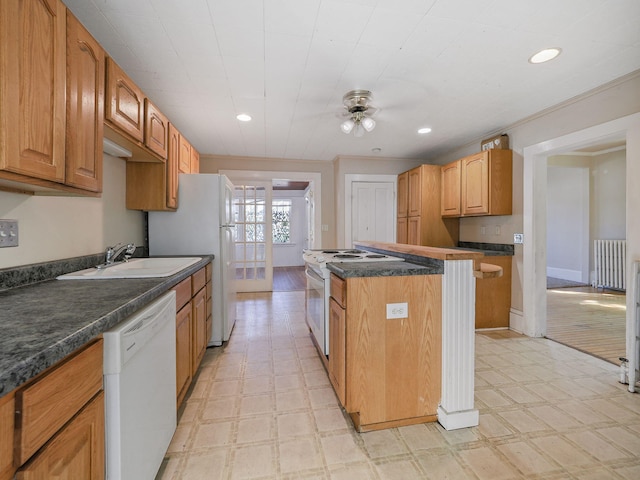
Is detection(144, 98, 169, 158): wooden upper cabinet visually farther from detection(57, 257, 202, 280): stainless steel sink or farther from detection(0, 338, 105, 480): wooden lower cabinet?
detection(0, 338, 105, 480): wooden lower cabinet

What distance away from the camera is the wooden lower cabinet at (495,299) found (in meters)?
3.25

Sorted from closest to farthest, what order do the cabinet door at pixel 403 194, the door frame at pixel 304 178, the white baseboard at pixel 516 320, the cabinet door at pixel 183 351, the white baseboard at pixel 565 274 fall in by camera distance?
the cabinet door at pixel 183 351 → the white baseboard at pixel 516 320 → the cabinet door at pixel 403 194 → the door frame at pixel 304 178 → the white baseboard at pixel 565 274

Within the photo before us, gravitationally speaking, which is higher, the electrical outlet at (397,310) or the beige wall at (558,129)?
the beige wall at (558,129)

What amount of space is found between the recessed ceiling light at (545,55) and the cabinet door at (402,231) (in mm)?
2749

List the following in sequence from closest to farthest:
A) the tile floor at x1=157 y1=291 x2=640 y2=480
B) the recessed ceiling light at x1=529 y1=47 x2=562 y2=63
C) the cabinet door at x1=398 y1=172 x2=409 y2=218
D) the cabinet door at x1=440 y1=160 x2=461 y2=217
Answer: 1. the tile floor at x1=157 y1=291 x2=640 y2=480
2. the recessed ceiling light at x1=529 y1=47 x2=562 y2=63
3. the cabinet door at x1=440 y1=160 x2=461 y2=217
4. the cabinet door at x1=398 y1=172 x2=409 y2=218

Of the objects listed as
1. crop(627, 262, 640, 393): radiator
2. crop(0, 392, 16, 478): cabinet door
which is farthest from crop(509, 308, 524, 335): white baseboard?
crop(0, 392, 16, 478): cabinet door

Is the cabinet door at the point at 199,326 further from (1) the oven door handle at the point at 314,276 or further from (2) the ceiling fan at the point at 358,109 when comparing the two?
(2) the ceiling fan at the point at 358,109

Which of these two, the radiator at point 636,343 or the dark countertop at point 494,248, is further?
the dark countertop at point 494,248

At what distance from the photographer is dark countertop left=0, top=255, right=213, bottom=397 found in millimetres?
612

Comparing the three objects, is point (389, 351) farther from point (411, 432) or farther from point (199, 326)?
point (199, 326)

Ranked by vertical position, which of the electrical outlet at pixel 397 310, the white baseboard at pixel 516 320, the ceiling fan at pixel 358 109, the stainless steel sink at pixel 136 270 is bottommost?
the white baseboard at pixel 516 320

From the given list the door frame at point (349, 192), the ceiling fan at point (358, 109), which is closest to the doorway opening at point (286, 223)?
the door frame at point (349, 192)

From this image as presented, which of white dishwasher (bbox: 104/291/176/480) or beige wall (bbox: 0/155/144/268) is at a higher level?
beige wall (bbox: 0/155/144/268)

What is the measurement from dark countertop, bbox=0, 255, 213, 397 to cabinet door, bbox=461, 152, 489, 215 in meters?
3.29
